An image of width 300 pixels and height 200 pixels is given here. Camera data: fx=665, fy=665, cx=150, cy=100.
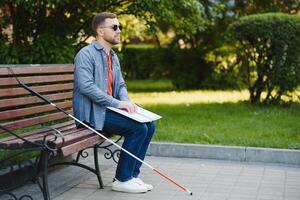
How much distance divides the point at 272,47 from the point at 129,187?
6613 millimetres

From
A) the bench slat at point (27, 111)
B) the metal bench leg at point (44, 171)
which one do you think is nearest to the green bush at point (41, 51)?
the bench slat at point (27, 111)

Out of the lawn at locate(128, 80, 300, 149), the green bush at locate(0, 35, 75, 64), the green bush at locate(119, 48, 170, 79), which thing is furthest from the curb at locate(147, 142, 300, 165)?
the green bush at locate(119, 48, 170, 79)

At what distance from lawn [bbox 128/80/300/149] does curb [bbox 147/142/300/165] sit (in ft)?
0.93

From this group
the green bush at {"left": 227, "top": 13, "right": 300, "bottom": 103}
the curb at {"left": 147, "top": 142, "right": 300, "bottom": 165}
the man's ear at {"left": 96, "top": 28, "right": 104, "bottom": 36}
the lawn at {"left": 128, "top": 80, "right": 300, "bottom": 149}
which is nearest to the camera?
the man's ear at {"left": 96, "top": 28, "right": 104, "bottom": 36}

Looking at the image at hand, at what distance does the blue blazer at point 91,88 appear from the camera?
605 cm

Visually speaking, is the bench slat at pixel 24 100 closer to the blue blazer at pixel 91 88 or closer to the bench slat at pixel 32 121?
the bench slat at pixel 32 121

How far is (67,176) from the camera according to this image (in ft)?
22.5

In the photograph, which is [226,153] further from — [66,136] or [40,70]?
[66,136]

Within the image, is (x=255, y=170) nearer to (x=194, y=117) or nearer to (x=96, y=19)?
(x=96, y=19)

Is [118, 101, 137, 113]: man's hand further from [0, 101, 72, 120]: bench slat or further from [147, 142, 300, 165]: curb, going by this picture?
[147, 142, 300, 165]: curb

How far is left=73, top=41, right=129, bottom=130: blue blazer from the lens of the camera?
605cm

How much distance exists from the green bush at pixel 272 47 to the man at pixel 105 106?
603 centimetres

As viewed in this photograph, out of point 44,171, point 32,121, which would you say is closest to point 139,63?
point 32,121

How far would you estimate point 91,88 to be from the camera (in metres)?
6.04
